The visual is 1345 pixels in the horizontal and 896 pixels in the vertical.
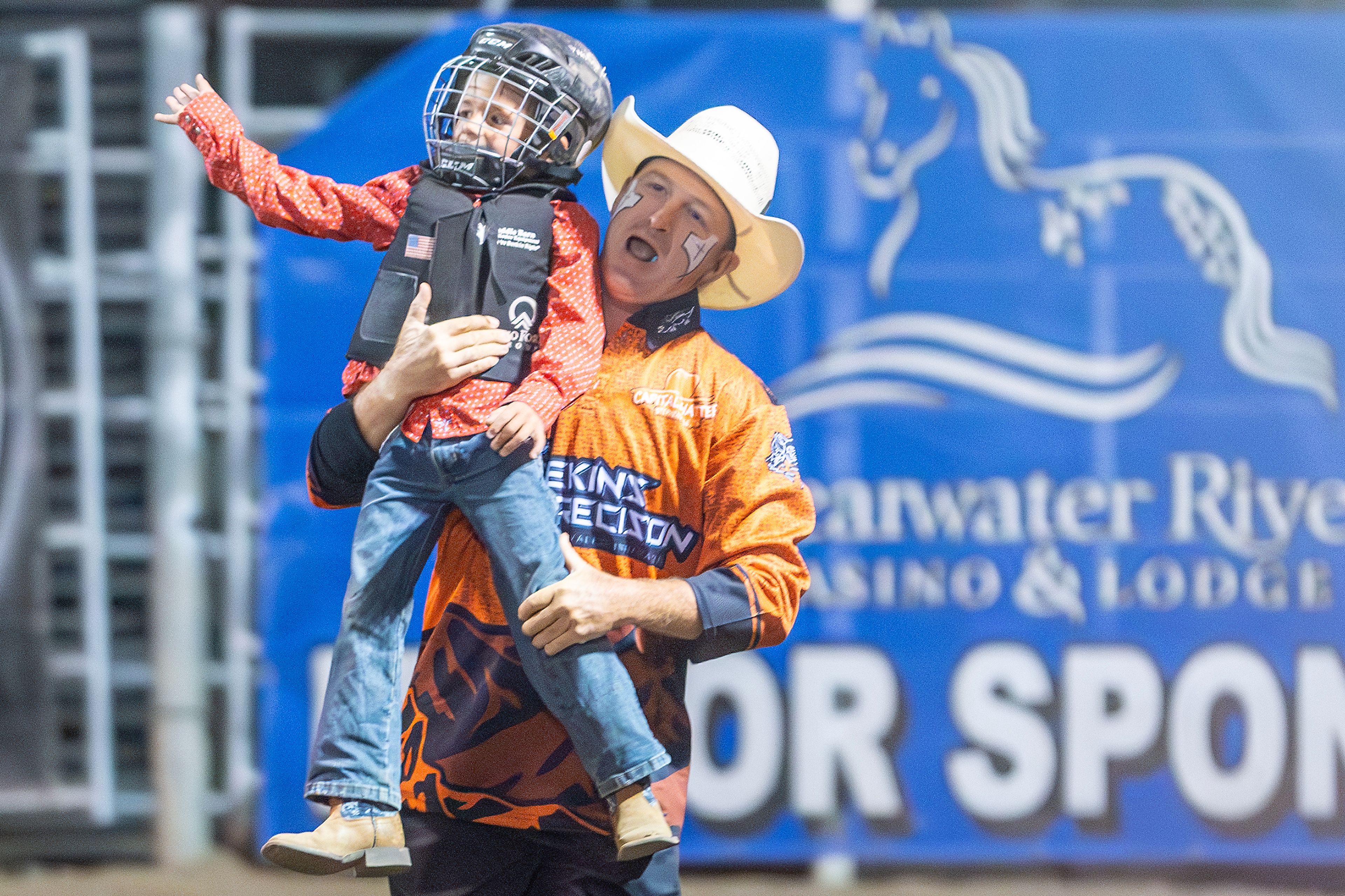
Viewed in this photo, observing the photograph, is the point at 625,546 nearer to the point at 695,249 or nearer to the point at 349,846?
the point at 695,249

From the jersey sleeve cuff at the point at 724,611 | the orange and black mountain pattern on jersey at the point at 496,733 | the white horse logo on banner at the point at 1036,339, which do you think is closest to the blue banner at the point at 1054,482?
the white horse logo on banner at the point at 1036,339

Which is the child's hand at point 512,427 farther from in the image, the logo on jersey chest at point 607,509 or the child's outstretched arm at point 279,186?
the child's outstretched arm at point 279,186

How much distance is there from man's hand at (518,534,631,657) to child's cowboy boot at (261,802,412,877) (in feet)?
1.03

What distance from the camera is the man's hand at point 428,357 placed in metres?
1.54

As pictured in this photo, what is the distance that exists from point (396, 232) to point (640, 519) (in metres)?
0.53

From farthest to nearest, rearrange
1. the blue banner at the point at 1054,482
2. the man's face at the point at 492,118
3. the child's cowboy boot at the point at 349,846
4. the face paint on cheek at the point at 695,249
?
1. the blue banner at the point at 1054,482
2. the face paint on cheek at the point at 695,249
3. the man's face at the point at 492,118
4. the child's cowboy boot at the point at 349,846

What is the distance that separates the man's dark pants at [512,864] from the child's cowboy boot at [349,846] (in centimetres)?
23

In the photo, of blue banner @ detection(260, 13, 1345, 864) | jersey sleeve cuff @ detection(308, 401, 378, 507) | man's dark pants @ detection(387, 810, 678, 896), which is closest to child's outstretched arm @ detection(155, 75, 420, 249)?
jersey sleeve cuff @ detection(308, 401, 378, 507)

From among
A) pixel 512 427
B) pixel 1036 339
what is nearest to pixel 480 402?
pixel 512 427

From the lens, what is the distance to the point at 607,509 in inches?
69.8

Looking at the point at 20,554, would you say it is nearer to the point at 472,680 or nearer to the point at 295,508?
the point at 295,508

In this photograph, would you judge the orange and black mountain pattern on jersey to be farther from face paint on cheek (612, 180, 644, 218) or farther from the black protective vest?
face paint on cheek (612, 180, 644, 218)

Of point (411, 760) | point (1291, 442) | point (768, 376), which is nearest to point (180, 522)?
point (768, 376)

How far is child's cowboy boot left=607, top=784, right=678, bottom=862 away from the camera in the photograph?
1572 millimetres
